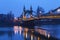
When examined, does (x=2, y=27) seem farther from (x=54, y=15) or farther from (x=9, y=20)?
(x=54, y=15)

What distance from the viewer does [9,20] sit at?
50.2 meters

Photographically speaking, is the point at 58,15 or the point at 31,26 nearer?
the point at 58,15

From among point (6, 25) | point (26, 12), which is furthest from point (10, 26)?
point (26, 12)

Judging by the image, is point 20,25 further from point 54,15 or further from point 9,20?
point 54,15

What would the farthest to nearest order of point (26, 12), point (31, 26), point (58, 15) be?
point (26, 12), point (31, 26), point (58, 15)

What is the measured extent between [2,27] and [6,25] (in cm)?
80

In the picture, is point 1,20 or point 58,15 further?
point 1,20

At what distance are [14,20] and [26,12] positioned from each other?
2925mm

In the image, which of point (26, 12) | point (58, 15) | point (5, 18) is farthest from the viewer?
point (26, 12)

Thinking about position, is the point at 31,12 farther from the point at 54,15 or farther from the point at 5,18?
the point at 54,15

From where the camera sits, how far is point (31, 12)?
2047 inches

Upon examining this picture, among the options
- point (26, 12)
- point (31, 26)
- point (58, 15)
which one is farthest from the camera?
point (26, 12)

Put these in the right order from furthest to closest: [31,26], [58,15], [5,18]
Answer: [5,18], [31,26], [58,15]

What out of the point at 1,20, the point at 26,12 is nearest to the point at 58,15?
the point at 1,20
